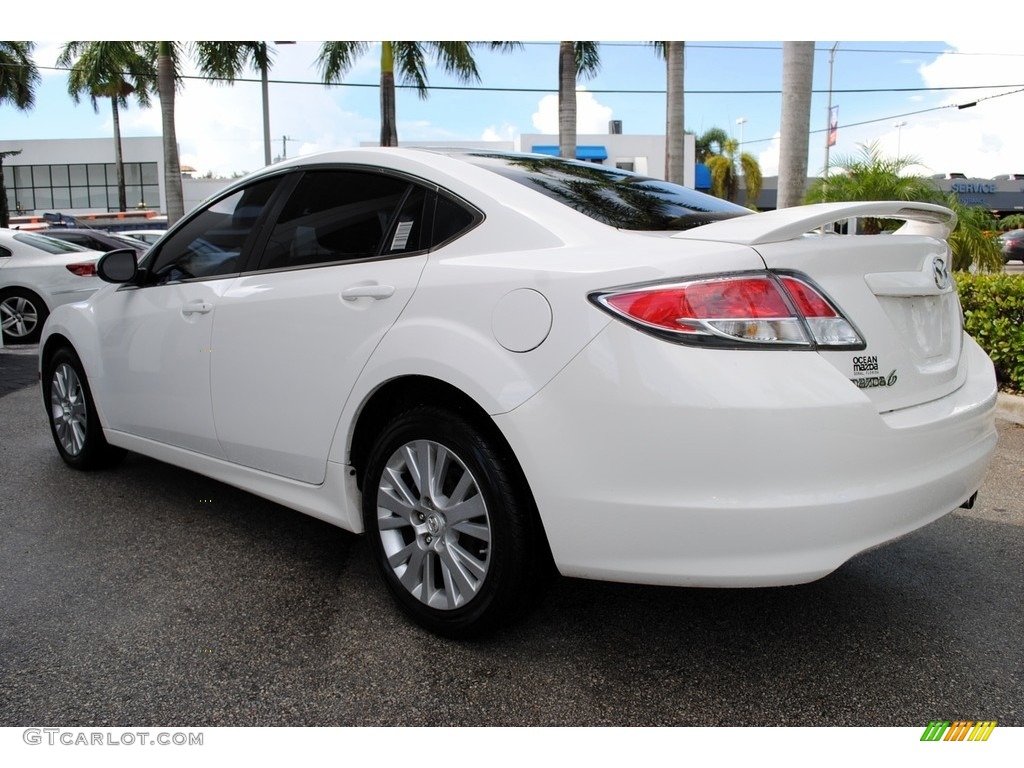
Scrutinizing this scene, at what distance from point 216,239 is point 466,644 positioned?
2125mm

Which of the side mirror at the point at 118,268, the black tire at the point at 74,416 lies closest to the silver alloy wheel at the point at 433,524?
the side mirror at the point at 118,268

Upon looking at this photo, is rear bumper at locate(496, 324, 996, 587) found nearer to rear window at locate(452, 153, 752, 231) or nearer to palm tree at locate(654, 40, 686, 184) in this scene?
rear window at locate(452, 153, 752, 231)

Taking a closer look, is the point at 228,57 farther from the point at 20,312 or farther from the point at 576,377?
the point at 576,377

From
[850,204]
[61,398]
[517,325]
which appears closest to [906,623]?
[850,204]

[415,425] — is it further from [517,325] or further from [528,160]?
[528,160]

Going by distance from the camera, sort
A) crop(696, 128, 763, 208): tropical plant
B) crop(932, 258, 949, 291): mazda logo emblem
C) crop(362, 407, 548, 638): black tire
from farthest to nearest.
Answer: crop(696, 128, 763, 208): tropical plant < crop(932, 258, 949, 291): mazda logo emblem < crop(362, 407, 548, 638): black tire

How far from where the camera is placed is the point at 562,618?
296 cm

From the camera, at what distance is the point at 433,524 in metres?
2.71

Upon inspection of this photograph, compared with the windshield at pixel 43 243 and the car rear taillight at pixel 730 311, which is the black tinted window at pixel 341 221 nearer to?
the car rear taillight at pixel 730 311

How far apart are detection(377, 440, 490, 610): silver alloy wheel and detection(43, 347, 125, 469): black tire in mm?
2539

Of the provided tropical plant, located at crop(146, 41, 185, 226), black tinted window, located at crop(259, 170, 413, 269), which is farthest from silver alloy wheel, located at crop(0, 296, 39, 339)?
tropical plant, located at crop(146, 41, 185, 226)

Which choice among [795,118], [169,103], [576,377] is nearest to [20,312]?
[795,118]

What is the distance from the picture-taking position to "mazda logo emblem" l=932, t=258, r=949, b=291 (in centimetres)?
274

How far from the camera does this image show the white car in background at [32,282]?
10734mm
